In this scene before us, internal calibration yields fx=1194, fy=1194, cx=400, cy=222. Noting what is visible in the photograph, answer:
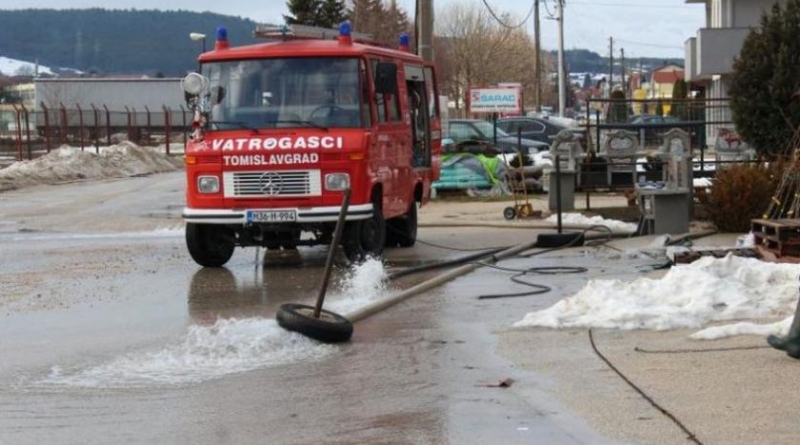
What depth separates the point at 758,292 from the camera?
9555mm

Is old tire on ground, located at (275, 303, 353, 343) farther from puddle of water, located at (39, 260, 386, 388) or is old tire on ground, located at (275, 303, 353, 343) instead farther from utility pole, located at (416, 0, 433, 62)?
utility pole, located at (416, 0, 433, 62)

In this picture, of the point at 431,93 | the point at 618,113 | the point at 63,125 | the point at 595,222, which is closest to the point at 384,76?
the point at 431,93

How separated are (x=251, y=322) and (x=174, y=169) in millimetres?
41676

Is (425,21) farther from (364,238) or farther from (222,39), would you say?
(364,238)

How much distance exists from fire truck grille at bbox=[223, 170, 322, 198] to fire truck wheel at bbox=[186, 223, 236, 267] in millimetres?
921

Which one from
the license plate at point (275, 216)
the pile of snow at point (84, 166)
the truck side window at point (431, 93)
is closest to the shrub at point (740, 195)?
the truck side window at point (431, 93)

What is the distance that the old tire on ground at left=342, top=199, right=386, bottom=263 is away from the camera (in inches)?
531

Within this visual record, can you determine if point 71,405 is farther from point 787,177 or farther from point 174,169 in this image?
point 174,169

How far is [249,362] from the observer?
837 cm

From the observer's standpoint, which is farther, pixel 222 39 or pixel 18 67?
pixel 18 67

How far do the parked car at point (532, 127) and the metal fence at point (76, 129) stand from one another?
1144 cm

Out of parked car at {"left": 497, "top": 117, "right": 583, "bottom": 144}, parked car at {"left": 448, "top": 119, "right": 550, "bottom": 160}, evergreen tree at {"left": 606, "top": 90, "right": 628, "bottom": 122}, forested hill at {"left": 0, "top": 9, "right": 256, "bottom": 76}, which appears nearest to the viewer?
evergreen tree at {"left": 606, "top": 90, "right": 628, "bottom": 122}

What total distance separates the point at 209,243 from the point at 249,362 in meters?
5.95

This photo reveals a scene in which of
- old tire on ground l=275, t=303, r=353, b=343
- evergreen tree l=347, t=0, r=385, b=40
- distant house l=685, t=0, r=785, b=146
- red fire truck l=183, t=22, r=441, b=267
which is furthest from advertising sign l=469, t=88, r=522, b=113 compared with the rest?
old tire on ground l=275, t=303, r=353, b=343
